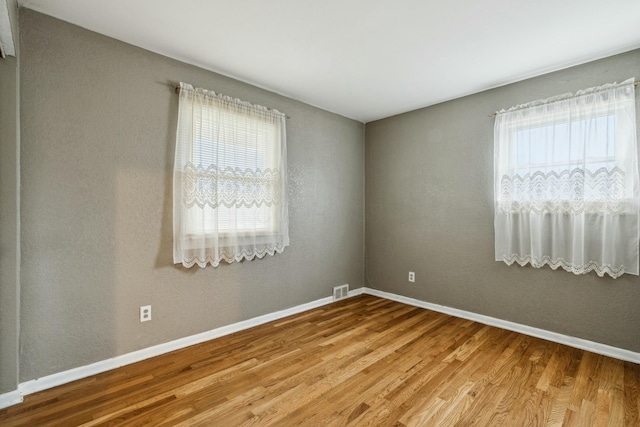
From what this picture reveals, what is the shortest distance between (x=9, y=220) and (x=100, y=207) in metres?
0.47

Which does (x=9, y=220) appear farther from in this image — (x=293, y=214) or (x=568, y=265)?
(x=568, y=265)

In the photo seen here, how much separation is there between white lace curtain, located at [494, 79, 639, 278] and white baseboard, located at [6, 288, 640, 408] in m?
0.65

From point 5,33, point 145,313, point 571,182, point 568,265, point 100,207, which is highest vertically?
point 5,33

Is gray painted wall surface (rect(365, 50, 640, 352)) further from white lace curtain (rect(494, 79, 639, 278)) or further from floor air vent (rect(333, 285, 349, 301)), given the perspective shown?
floor air vent (rect(333, 285, 349, 301))

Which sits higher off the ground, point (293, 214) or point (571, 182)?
point (571, 182)

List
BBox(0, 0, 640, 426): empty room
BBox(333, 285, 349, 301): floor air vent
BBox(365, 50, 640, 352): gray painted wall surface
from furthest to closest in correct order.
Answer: BBox(333, 285, 349, 301): floor air vent < BBox(365, 50, 640, 352): gray painted wall surface < BBox(0, 0, 640, 426): empty room

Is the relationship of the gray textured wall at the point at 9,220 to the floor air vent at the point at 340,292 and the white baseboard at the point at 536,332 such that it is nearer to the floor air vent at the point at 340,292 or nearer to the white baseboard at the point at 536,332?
the floor air vent at the point at 340,292

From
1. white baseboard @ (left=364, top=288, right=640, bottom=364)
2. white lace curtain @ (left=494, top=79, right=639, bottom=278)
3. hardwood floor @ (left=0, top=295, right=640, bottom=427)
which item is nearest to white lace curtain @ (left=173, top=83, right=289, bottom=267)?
hardwood floor @ (left=0, top=295, right=640, bottom=427)

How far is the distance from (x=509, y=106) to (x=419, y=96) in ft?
2.99

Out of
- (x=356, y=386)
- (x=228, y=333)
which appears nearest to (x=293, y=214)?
(x=228, y=333)

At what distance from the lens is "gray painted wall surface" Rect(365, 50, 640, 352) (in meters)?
2.45

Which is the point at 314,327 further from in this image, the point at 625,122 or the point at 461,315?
the point at 625,122

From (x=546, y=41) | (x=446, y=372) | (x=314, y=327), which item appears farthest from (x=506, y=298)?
(x=546, y=41)

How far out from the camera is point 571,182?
250cm
